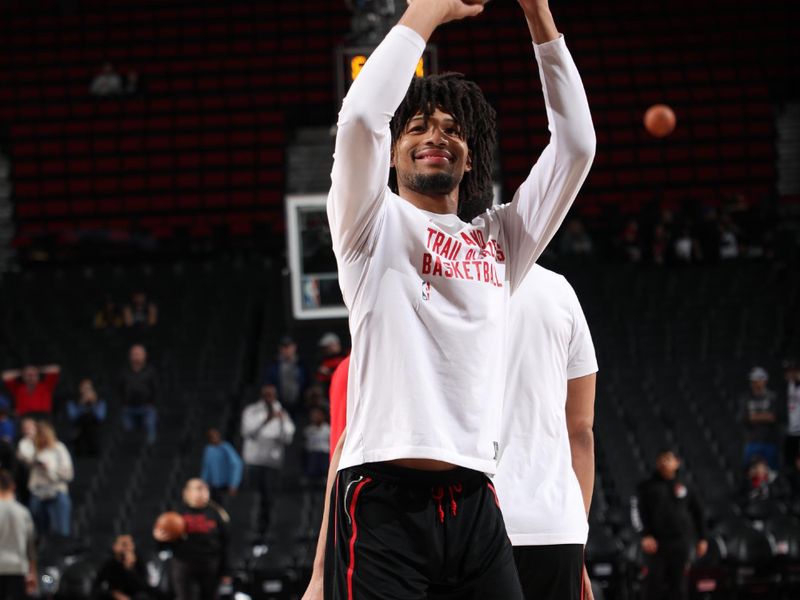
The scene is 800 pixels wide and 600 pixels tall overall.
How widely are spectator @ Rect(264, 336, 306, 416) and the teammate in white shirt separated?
1180 cm

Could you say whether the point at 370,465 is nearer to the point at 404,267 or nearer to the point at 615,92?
the point at 404,267

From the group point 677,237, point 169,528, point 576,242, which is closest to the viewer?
point 169,528

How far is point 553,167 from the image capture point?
287 centimetres

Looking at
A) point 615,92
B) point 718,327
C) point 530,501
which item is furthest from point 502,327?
point 615,92

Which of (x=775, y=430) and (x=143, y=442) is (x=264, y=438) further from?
(x=775, y=430)

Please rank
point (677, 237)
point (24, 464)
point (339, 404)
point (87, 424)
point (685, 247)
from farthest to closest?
point (677, 237), point (685, 247), point (87, 424), point (24, 464), point (339, 404)

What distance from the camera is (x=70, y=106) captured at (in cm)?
2347

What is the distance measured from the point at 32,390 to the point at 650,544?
7985 millimetres

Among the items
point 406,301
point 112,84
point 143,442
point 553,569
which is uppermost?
point 112,84

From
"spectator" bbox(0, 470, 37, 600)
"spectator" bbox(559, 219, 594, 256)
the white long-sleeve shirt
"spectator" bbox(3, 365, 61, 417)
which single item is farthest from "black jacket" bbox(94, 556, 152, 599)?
"spectator" bbox(559, 219, 594, 256)

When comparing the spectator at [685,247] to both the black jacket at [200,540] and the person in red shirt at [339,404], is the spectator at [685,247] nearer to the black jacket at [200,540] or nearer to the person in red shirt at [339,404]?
the black jacket at [200,540]

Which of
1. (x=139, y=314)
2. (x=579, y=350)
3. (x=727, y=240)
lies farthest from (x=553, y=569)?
(x=727, y=240)

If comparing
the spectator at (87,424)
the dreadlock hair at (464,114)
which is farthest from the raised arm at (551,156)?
the spectator at (87,424)

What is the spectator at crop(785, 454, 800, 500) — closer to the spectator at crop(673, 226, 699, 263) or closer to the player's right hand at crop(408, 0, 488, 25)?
the spectator at crop(673, 226, 699, 263)
